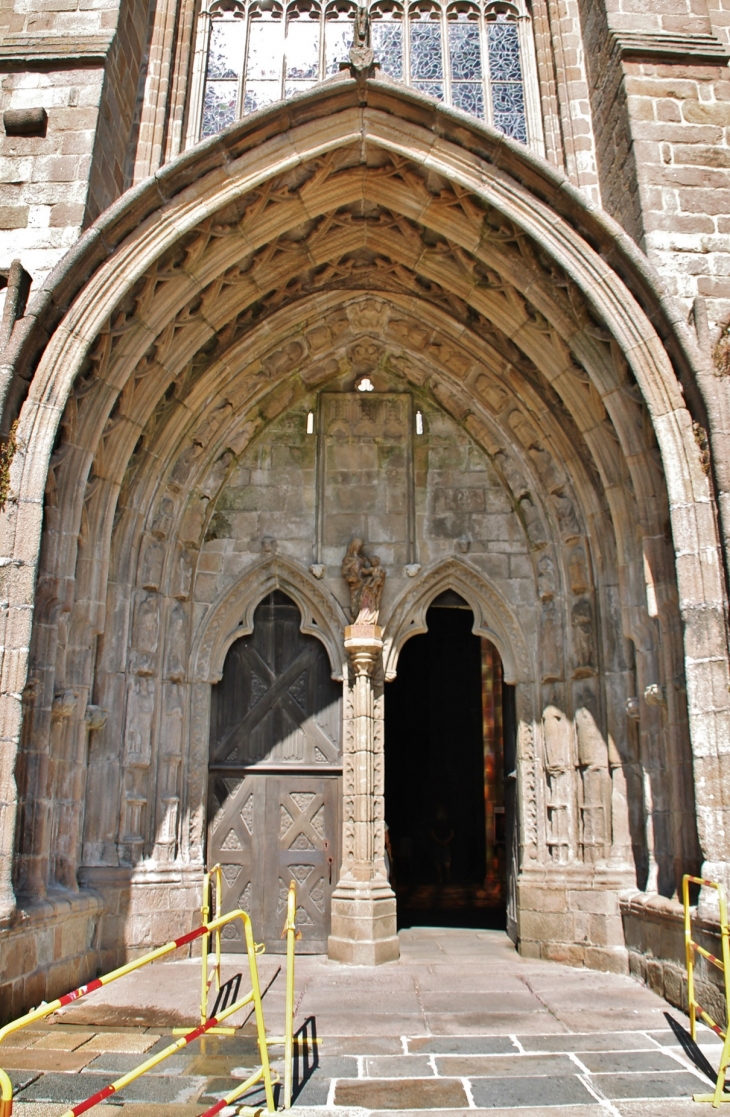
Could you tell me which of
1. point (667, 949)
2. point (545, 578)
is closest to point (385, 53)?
point (545, 578)

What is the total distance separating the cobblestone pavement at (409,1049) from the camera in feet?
12.8

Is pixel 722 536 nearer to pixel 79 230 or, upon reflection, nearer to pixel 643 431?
pixel 643 431

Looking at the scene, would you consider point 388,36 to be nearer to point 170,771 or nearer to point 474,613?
point 474,613

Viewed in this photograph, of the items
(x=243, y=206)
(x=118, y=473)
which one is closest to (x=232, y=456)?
(x=118, y=473)

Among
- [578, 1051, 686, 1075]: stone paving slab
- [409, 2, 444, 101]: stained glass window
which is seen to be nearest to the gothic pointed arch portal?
[578, 1051, 686, 1075]: stone paving slab

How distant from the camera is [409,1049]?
462 centimetres

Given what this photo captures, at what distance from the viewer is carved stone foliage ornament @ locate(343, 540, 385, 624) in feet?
26.2

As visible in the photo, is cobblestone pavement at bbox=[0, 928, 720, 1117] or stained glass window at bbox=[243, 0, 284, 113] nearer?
cobblestone pavement at bbox=[0, 928, 720, 1117]

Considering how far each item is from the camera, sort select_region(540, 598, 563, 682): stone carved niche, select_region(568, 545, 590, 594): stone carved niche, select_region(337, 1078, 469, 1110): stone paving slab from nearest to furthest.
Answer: select_region(337, 1078, 469, 1110): stone paving slab
select_region(568, 545, 590, 594): stone carved niche
select_region(540, 598, 563, 682): stone carved niche

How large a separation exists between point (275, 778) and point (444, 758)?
764cm

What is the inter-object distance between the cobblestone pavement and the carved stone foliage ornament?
2879 millimetres

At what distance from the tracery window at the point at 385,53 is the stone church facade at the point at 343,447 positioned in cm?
4

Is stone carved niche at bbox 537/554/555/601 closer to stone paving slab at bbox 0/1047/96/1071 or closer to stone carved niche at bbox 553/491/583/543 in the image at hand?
stone carved niche at bbox 553/491/583/543

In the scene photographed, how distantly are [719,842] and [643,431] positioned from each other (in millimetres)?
2853
